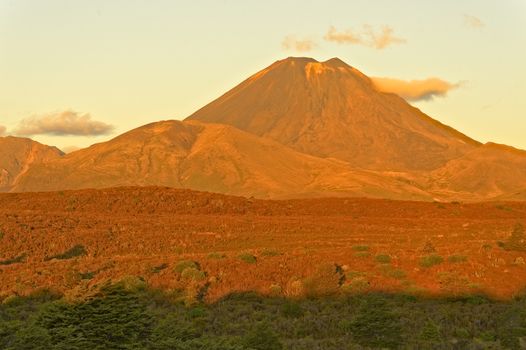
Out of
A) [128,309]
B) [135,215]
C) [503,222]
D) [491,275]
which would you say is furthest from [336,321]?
[503,222]

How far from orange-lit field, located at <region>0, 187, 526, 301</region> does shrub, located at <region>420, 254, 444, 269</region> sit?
0.04 m

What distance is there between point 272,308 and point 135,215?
27702 millimetres

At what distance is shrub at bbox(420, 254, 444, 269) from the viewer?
85.9 ft

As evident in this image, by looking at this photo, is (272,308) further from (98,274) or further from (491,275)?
(491,275)

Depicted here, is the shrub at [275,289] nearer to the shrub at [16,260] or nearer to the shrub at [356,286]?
the shrub at [356,286]

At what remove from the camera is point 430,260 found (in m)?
26.4

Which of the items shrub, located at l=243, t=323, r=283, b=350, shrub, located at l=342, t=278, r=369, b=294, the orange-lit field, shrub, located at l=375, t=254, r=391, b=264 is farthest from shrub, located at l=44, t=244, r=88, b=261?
shrub, located at l=243, t=323, r=283, b=350

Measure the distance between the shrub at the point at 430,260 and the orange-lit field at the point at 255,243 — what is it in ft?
0.14

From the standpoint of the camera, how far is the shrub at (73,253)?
32.0m

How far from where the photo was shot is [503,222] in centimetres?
5062

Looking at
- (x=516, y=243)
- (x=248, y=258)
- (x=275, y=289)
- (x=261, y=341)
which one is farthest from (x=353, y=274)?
(x=261, y=341)

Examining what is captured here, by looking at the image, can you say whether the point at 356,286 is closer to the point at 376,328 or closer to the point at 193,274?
the point at 193,274

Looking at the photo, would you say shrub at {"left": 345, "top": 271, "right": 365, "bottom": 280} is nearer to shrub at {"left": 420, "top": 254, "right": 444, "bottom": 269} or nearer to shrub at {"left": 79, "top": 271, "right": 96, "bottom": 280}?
shrub at {"left": 420, "top": 254, "right": 444, "bottom": 269}

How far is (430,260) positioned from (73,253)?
58.9 feet
